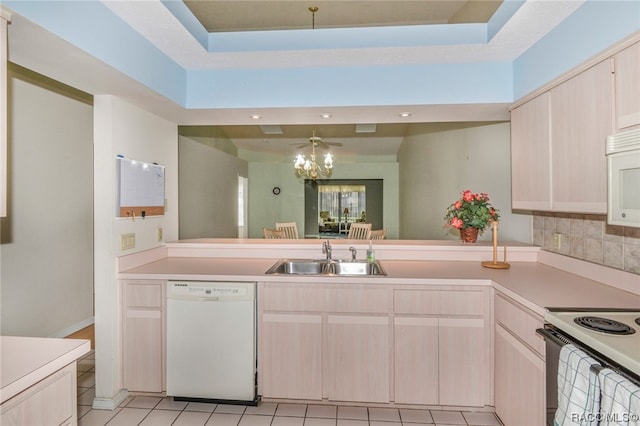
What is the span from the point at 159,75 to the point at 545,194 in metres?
2.62

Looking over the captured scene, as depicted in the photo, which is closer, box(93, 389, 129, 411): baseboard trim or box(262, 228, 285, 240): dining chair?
box(93, 389, 129, 411): baseboard trim

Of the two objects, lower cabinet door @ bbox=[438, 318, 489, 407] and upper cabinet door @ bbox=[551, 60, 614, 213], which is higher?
upper cabinet door @ bbox=[551, 60, 614, 213]

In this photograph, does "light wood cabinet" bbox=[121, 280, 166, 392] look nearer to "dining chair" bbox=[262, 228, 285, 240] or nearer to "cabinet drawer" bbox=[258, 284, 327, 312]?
"cabinet drawer" bbox=[258, 284, 327, 312]

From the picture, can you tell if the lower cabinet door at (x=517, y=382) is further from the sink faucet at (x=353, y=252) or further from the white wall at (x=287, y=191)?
the white wall at (x=287, y=191)

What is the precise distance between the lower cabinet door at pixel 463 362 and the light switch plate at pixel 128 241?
87.9 inches

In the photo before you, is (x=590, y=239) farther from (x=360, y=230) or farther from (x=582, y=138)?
(x=360, y=230)

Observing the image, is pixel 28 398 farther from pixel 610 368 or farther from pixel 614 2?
pixel 614 2

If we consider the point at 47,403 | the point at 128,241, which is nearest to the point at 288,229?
the point at 128,241

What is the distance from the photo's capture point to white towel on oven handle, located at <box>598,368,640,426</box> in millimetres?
995

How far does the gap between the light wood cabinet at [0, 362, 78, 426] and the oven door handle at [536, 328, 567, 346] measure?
185 centimetres

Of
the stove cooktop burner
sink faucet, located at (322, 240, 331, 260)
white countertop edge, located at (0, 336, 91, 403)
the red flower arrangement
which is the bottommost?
white countertop edge, located at (0, 336, 91, 403)

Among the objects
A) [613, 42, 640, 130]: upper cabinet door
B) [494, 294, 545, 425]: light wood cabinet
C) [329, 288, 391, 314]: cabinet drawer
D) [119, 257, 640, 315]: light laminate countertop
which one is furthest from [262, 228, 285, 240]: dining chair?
[613, 42, 640, 130]: upper cabinet door

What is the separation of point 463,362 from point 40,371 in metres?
2.13

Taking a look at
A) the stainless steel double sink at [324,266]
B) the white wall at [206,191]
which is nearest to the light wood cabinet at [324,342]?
the stainless steel double sink at [324,266]
